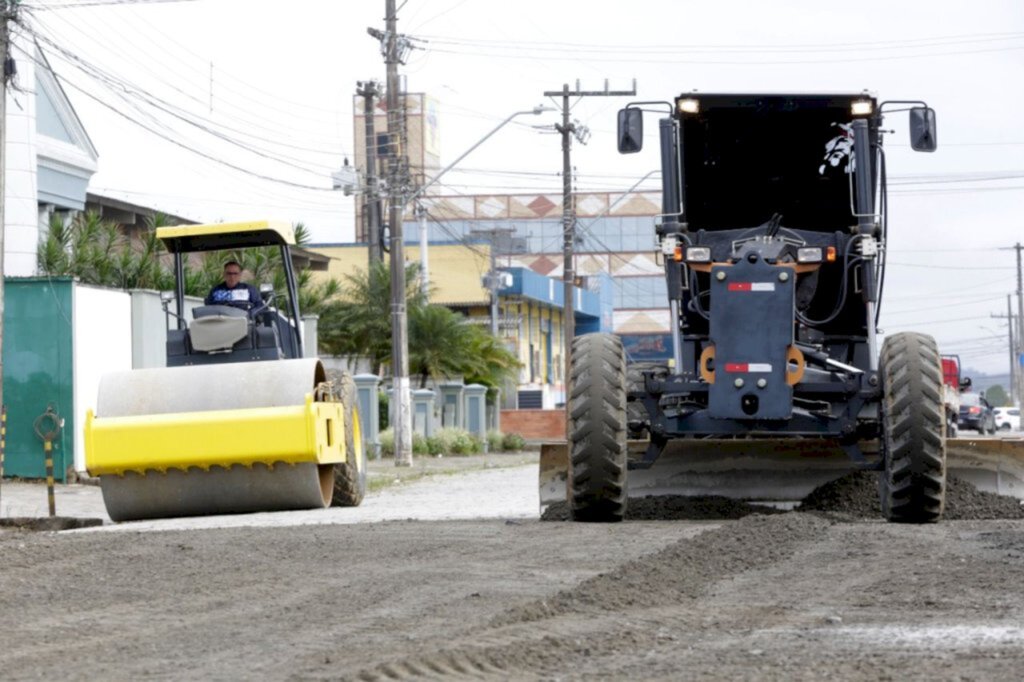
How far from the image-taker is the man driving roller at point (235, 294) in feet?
57.3

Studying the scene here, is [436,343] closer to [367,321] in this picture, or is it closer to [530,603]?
[367,321]

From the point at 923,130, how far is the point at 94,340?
1573cm

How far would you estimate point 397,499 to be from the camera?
22.3 m

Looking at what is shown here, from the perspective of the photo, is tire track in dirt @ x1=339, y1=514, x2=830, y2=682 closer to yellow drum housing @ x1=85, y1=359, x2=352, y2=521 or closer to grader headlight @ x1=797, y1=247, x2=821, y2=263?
grader headlight @ x1=797, y1=247, x2=821, y2=263

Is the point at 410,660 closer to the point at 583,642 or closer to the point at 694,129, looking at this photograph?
the point at 583,642

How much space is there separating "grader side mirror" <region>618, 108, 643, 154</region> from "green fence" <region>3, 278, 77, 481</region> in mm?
13776

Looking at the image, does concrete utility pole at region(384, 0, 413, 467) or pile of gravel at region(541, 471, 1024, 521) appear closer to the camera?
pile of gravel at region(541, 471, 1024, 521)

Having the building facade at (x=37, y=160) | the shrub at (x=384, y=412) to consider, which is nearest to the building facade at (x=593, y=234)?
the shrub at (x=384, y=412)

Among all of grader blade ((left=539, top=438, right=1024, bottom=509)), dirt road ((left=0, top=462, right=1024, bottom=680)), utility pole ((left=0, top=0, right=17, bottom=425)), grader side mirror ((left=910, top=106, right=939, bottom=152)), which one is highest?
utility pole ((left=0, top=0, right=17, bottom=425))

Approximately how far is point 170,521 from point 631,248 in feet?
385

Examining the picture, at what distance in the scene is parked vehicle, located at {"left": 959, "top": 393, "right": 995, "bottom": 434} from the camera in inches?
2475

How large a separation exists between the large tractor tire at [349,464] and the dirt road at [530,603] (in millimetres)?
4533

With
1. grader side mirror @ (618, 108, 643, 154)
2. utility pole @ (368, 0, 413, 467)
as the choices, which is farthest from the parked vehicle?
grader side mirror @ (618, 108, 643, 154)

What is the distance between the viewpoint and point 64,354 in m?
25.7
